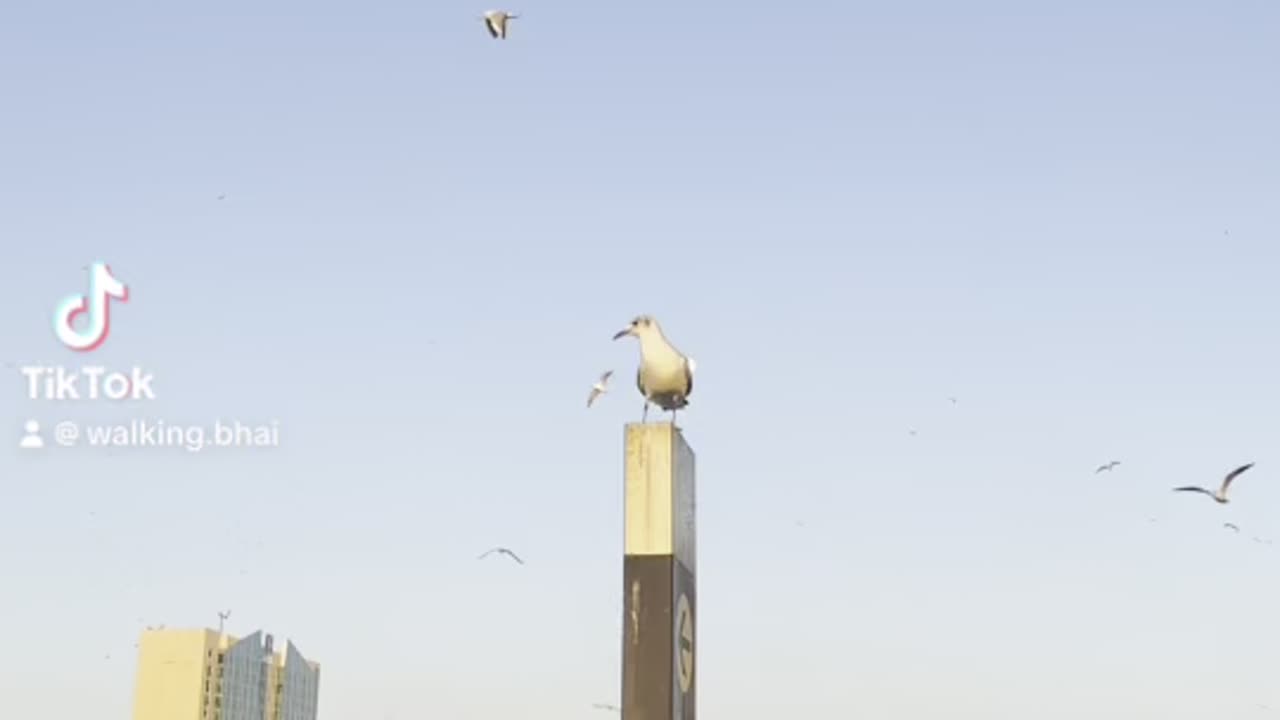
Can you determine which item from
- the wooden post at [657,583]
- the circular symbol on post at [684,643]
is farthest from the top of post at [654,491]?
the circular symbol on post at [684,643]

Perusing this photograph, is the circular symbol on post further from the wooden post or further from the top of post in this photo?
the top of post

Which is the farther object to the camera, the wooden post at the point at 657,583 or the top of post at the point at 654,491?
the top of post at the point at 654,491

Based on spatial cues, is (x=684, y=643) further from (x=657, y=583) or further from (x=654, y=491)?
(x=654, y=491)

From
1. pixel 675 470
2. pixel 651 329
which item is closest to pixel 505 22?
pixel 651 329

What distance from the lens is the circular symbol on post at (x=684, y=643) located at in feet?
84.7

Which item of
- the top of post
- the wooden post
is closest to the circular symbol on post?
the wooden post

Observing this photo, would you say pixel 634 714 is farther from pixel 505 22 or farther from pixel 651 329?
pixel 505 22

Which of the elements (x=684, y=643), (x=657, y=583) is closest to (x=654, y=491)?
(x=657, y=583)

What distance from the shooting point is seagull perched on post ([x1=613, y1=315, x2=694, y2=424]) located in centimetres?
2659

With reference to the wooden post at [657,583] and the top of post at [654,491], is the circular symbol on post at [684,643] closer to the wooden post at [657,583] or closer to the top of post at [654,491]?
the wooden post at [657,583]

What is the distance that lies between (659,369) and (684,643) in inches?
143

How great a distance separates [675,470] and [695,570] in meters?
2.08

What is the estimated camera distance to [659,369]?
2659 cm

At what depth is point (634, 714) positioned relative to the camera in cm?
2505
